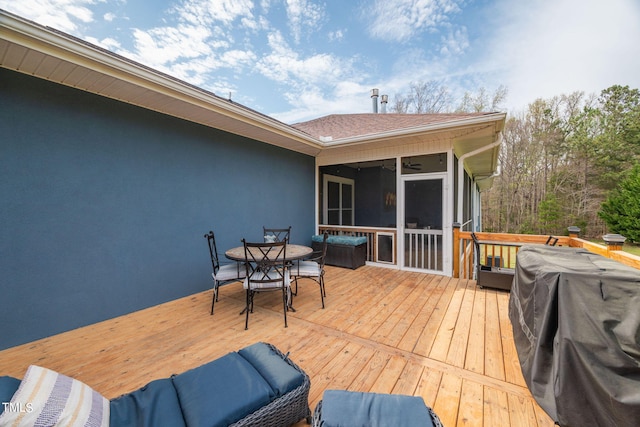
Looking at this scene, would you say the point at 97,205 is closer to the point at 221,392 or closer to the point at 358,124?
the point at 221,392

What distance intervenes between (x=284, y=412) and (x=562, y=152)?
16704 mm

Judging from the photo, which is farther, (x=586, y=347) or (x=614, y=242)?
(x=614, y=242)

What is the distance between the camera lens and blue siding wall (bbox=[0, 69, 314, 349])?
2596mm

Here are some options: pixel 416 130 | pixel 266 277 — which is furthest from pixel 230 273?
pixel 416 130

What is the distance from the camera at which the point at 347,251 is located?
18.6 feet

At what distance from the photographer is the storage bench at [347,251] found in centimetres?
562

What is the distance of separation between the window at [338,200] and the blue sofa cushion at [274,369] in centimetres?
509

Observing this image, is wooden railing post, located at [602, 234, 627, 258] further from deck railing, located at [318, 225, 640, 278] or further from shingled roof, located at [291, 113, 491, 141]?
shingled roof, located at [291, 113, 491, 141]

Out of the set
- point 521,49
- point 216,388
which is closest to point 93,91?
point 216,388

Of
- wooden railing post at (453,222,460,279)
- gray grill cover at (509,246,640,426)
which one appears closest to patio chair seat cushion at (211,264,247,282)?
gray grill cover at (509,246,640,426)

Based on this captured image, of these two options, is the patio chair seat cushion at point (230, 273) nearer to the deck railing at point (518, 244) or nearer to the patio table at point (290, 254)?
the patio table at point (290, 254)

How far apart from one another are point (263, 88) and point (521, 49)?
7.45 metres

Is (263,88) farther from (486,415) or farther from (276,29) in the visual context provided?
(486,415)

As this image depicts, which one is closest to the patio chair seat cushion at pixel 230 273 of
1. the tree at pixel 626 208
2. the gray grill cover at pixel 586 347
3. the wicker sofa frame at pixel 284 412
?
the wicker sofa frame at pixel 284 412
